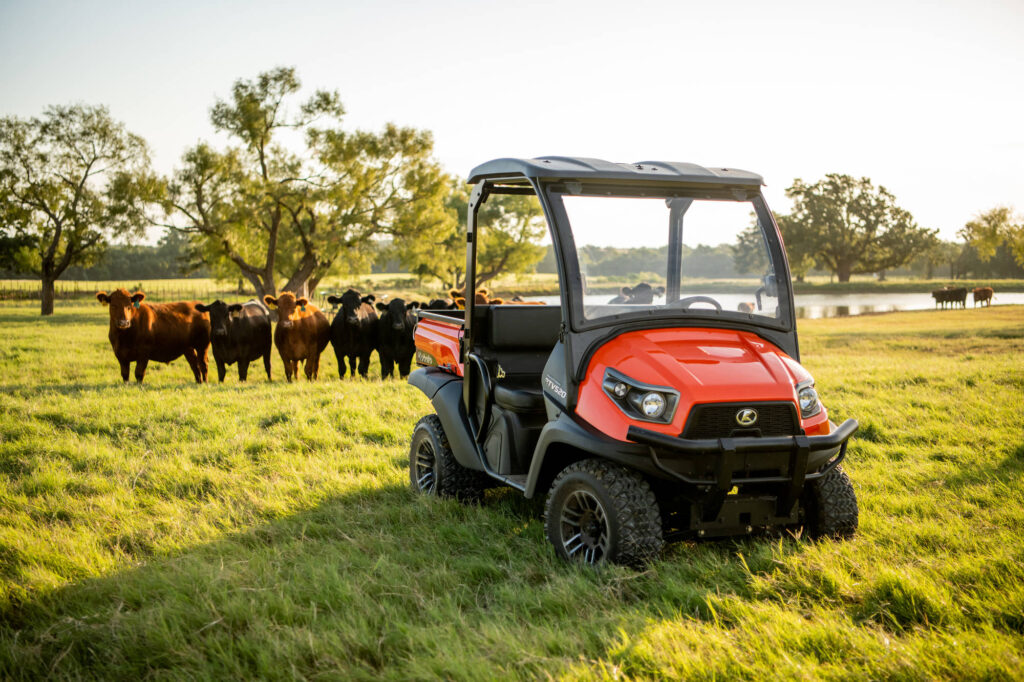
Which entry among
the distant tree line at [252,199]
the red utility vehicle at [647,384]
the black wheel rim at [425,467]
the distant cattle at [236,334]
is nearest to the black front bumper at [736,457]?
the red utility vehicle at [647,384]

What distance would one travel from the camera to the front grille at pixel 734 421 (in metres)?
3.95

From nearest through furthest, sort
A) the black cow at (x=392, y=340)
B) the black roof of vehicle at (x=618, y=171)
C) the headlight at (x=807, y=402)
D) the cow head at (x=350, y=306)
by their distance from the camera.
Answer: the headlight at (x=807, y=402), the black roof of vehicle at (x=618, y=171), the cow head at (x=350, y=306), the black cow at (x=392, y=340)

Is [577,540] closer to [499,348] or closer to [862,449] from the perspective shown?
[499,348]

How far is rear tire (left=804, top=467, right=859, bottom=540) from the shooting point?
14.8 ft

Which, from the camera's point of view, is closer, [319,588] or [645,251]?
[319,588]

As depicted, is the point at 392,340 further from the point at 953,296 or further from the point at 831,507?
the point at 953,296

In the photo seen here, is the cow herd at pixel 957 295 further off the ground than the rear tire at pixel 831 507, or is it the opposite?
the cow herd at pixel 957 295

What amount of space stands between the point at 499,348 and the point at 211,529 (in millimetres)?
2339

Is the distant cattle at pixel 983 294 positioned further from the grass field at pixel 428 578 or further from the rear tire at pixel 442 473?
the rear tire at pixel 442 473

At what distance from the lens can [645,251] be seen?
5.13 metres

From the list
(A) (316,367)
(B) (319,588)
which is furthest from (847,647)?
(A) (316,367)

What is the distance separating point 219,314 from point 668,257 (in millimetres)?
12122

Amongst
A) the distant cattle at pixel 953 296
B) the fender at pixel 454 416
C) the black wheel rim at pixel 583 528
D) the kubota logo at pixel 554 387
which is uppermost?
the distant cattle at pixel 953 296

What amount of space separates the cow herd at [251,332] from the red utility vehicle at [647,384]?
9.34m
